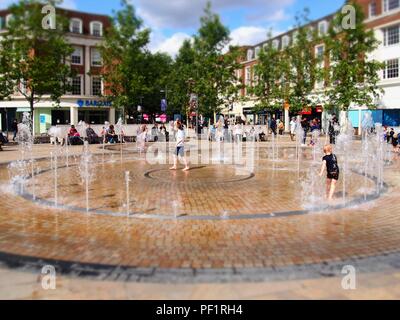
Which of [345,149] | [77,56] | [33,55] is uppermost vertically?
[77,56]

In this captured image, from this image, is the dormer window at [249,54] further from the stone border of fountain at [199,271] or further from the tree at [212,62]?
the stone border of fountain at [199,271]

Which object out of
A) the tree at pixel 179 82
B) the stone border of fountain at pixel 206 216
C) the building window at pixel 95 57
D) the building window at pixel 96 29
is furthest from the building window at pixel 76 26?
the stone border of fountain at pixel 206 216

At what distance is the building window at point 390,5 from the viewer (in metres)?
38.5

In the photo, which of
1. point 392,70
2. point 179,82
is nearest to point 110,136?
point 392,70

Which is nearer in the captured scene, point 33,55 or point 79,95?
point 33,55

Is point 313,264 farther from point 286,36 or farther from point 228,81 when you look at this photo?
point 286,36

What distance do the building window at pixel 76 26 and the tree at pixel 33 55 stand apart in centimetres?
1378

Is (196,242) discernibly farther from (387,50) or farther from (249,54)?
(249,54)

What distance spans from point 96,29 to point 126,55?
15049 millimetres

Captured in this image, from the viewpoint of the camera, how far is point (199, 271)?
5.53 metres
